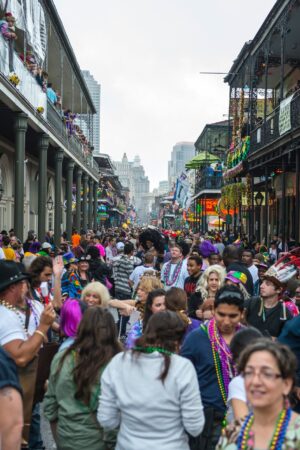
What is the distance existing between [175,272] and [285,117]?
7585mm

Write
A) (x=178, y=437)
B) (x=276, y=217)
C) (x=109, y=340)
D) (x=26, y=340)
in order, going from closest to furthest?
1. (x=178, y=437)
2. (x=109, y=340)
3. (x=26, y=340)
4. (x=276, y=217)

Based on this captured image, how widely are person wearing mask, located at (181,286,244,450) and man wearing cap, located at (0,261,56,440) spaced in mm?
1041

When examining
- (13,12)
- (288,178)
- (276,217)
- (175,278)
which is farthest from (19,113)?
(276,217)

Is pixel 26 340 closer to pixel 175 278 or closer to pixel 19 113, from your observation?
pixel 175 278

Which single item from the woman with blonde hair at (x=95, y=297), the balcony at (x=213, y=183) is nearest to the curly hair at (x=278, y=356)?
the woman with blonde hair at (x=95, y=297)

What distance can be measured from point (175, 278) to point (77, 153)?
26.3 m

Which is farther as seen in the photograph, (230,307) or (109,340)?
(230,307)

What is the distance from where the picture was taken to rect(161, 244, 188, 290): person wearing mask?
991cm

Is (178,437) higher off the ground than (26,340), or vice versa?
(26,340)

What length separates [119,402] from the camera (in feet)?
11.7

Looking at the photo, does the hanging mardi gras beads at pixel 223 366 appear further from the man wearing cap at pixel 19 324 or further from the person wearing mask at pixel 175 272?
the person wearing mask at pixel 175 272

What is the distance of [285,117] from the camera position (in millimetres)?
16062

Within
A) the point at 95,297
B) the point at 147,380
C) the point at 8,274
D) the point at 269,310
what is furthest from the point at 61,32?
the point at 147,380

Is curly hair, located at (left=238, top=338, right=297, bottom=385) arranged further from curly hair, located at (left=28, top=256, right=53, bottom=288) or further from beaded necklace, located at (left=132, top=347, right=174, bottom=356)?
curly hair, located at (left=28, top=256, right=53, bottom=288)
